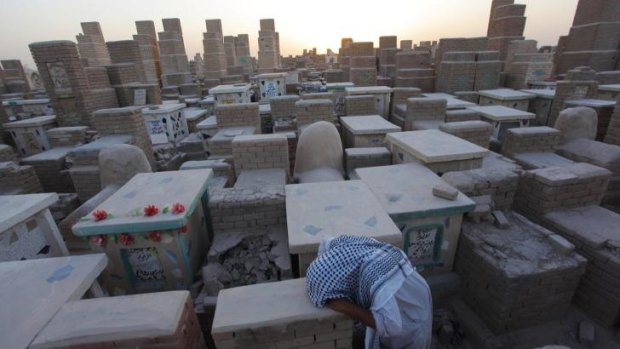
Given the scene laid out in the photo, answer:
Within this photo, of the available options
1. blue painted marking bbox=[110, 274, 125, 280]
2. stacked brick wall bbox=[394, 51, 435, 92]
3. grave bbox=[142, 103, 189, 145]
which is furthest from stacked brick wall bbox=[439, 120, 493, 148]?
stacked brick wall bbox=[394, 51, 435, 92]

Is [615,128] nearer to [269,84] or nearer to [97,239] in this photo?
[97,239]

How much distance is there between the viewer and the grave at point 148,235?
10.6ft

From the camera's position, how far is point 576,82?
376 inches

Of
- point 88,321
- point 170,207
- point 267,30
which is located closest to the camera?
point 88,321

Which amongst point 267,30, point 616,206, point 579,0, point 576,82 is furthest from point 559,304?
point 267,30

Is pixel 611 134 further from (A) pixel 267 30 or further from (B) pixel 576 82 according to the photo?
(A) pixel 267 30

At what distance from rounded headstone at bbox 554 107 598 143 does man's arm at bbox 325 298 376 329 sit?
7.79 meters

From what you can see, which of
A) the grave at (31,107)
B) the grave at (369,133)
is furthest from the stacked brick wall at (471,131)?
the grave at (31,107)

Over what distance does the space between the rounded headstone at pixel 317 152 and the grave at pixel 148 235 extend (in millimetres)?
2535

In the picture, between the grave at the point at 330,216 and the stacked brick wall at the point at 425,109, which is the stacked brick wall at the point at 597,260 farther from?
the stacked brick wall at the point at 425,109

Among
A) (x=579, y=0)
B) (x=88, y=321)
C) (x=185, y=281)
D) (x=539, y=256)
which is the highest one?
(x=579, y=0)

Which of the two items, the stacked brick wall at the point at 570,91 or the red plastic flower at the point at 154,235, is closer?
the red plastic flower at the point at 154,235

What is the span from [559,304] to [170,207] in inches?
193

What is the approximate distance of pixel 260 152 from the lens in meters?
A: 5.59
